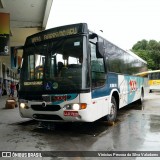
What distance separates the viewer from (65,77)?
6.29 meters

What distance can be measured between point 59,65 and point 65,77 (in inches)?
17.2

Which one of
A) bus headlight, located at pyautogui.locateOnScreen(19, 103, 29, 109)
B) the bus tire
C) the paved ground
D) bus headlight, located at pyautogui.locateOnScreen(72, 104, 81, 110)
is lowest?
the paved ground

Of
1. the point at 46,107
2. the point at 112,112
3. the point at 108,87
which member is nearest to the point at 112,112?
the point at 112,112

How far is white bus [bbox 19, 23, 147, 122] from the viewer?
618cm

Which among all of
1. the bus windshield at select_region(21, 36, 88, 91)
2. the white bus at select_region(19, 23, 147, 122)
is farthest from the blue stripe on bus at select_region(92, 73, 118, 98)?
the bus windshield at select_region(21, 36, 88, 91)

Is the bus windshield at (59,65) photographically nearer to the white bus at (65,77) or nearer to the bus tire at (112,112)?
the white bus at (65,77)

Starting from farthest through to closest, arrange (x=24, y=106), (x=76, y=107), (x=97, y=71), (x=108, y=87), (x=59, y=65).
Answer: (x=108, y=87)
(x=24, y=106)
(x=97, y=71)
(x=59, y=65)
(x=76, y=107)

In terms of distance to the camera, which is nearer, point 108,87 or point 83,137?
point 83,137

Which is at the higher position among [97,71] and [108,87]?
[97,71]

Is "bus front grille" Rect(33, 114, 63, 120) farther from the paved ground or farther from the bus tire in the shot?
the bus tire

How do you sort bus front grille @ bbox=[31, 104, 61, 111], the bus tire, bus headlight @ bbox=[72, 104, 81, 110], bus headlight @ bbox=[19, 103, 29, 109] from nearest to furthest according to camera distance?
1. bus headlight @ bbox=[72, 104, 81, 110]
2. bus front grille @ bbox=[31, 104, 61, 111]
3. bus headlight @ bbox=[19, 103, 29, 109]
4. the bus tire

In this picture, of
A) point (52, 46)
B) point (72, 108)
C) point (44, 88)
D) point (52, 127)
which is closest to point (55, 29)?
point (52, 46)

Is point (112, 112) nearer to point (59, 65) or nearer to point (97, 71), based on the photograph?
point (97, 71)

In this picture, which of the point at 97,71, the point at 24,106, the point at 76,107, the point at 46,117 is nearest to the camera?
the point at 76,107
